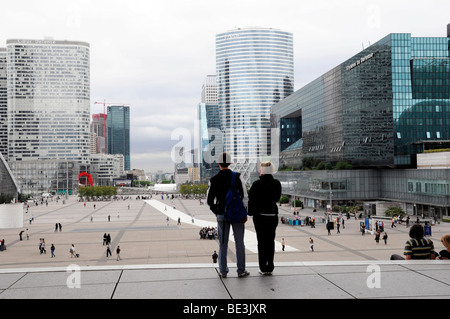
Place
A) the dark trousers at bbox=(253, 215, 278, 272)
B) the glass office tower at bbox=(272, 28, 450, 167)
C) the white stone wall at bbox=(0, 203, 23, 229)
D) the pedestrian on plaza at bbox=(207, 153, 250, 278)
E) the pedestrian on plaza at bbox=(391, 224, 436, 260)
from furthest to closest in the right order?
1. the glass office tower at bbox=(272, 28, 450, 167)
2. the white stone wall at bbox=(0, 203, 23, 229)
3. the pedestrian on plaza at bbox=(391, 224, 436, 260)
4. the dark trousers at bbox=(253, 215, 278, 272)
5. the pedestrian on plaza at bbox=(207, 153, 250, 278)

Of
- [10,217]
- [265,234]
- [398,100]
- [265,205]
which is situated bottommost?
[10,217]

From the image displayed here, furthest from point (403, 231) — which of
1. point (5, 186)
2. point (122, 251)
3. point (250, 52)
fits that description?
point (250, 52)

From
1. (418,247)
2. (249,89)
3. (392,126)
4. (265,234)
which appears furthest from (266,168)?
(249,89)

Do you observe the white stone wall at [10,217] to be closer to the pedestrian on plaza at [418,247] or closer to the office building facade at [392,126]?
the office building facade at [392,126]

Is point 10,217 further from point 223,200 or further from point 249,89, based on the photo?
point 249,89

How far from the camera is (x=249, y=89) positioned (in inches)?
7692

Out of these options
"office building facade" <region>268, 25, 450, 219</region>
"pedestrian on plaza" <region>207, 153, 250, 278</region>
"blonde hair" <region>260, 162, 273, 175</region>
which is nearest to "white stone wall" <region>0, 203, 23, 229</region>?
"office building facade" <region>268, 25, 450, 219</region>

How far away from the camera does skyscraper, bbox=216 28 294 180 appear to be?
19488cm

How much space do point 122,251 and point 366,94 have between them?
56.9 m

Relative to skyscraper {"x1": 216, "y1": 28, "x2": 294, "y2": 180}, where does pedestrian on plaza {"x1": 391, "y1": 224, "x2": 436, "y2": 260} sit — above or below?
below

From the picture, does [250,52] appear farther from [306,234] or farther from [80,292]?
[80,292]

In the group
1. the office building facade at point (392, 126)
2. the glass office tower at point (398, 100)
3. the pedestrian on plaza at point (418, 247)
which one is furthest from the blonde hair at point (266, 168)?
the glass office tower at point (398, 100)

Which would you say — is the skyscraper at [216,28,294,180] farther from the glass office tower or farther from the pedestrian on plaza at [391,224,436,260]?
the pedestrian on plaza at [391,224,436,260]
